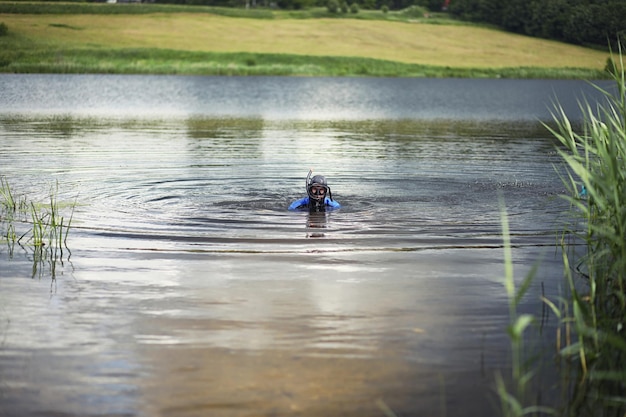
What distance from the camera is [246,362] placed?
8.88 meters

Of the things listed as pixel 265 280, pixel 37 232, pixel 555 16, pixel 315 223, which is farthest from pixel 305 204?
pixel 555 16

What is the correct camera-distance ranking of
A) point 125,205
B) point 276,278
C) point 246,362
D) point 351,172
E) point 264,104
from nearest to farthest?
point 246,362 < point 276,278 < point 125,205 < point 351,172 < point 264,104

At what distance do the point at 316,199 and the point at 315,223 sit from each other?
0.79m

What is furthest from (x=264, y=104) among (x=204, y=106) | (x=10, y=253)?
(x=10, y=253)

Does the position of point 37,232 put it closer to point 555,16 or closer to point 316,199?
point 316,199

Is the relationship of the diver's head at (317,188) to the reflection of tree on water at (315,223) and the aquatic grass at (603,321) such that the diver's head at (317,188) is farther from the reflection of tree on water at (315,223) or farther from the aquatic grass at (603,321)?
the aquatic grass at (603,321)

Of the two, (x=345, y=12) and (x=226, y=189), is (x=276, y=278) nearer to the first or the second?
(x=226, y=189)

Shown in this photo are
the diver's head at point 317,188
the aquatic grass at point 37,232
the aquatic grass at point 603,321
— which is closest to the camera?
the aquatic grass at point 603,321

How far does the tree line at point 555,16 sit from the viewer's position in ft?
369

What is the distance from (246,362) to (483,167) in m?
19.6

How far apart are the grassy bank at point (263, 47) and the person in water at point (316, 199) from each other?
3180 inches

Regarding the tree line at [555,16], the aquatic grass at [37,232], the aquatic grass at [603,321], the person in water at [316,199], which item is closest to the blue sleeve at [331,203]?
the person in water at [316,199]

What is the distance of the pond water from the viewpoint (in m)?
8.25

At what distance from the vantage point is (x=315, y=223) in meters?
17.4
